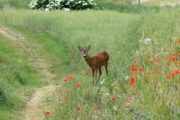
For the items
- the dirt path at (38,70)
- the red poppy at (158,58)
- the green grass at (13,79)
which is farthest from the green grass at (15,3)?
the red poppy at (158,58)

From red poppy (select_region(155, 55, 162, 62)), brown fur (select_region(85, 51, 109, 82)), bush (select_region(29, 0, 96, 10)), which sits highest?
red poppy (select_region(155, 55, 162, 62))

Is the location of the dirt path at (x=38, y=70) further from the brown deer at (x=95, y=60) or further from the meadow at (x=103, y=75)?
the brown deer at (x=95, y=60)

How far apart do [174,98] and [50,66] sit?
52.1ft

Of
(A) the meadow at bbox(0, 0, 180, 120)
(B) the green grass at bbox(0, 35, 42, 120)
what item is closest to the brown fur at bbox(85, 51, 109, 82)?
(A) the meadow at bbox(0, 0, 180, 120)

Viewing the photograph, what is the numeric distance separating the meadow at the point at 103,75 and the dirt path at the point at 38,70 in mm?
258

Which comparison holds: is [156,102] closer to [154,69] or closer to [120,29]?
[154,69]

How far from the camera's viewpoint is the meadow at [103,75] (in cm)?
920

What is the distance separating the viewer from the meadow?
9.20 meters

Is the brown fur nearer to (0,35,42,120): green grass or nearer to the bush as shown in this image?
(0,35,42,120): green grass

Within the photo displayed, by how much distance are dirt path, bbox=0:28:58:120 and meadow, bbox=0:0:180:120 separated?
258mm

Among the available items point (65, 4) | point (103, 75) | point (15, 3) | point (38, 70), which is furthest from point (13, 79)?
point (15, 3)

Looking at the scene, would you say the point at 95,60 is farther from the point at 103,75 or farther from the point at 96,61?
the point at 103,75

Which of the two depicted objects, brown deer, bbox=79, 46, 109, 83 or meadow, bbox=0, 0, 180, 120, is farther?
brown deer, bbox=79, 46, 109, 83

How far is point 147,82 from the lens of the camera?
32.0 ft
